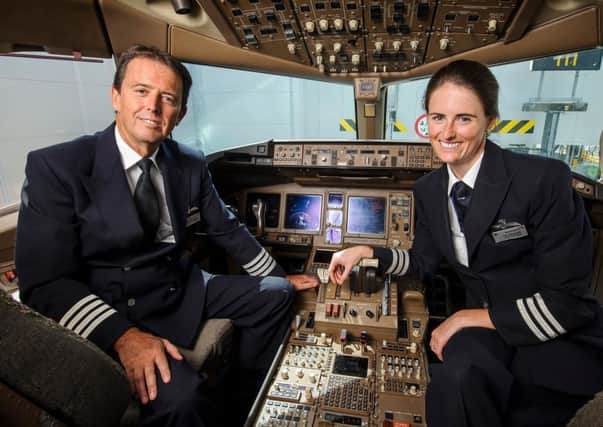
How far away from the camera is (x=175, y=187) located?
1.62 m

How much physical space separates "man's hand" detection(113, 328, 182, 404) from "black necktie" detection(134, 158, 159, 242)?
0.40 metres

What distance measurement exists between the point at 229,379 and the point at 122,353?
0.73 meters

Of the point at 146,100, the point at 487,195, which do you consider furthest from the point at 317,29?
the point at 487,195

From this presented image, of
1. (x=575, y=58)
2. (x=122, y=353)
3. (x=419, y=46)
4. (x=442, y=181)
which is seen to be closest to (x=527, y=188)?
(x=442, y=181)

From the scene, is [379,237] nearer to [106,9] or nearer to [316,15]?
[316,15]

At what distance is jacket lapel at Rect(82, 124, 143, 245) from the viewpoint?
134 centimetres

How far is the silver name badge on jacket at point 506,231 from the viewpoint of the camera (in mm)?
1249

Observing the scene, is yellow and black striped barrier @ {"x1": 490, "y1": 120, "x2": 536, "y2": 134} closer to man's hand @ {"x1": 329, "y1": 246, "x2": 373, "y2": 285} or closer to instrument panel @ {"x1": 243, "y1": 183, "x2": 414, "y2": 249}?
instrument panel @ {"x1": 243, "y1": 183, "x2": 414, "y2": 249}

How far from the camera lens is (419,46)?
209 centimetres

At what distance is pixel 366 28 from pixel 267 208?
1266 millimetres

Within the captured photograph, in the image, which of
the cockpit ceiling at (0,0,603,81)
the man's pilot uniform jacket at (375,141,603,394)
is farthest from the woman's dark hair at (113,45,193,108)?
the man's pilot uniform jacket at (375,141,603,394)

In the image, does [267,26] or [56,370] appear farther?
[267,26]

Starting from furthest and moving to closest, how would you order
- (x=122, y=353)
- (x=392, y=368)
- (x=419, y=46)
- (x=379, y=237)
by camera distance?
(x=379, y=237)
(x=419, y=46)
(x=392, y=368)
(x=122, y=353)

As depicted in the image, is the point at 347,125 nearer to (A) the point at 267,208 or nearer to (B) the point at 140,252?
(A) the point at 267,208
